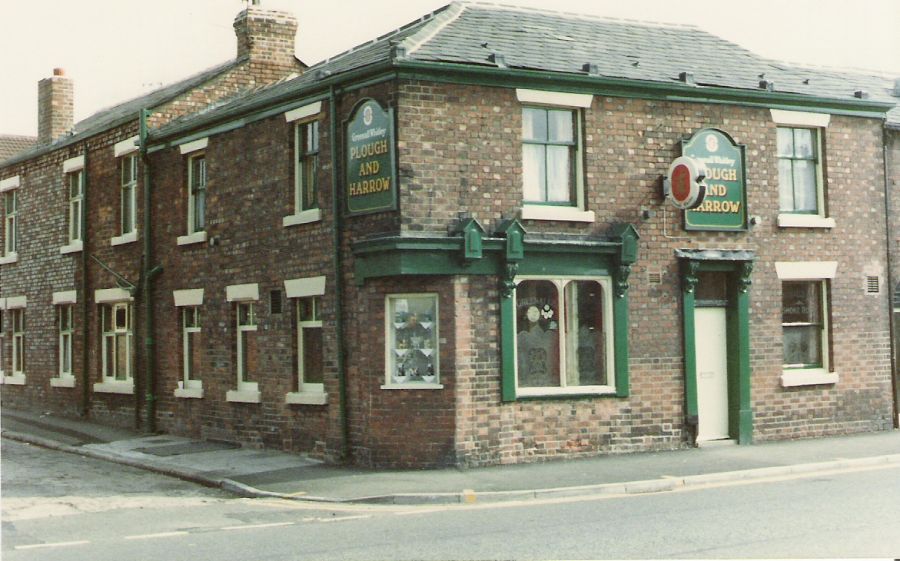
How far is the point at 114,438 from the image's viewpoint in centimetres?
2000

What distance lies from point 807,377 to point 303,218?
8816mm

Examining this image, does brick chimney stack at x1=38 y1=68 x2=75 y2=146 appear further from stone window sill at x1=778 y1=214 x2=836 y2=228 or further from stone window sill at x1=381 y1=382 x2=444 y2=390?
stone window sill at x1=778 y1=214 x2=836 y2=228

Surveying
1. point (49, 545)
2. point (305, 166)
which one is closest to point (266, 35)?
point (305, 166)

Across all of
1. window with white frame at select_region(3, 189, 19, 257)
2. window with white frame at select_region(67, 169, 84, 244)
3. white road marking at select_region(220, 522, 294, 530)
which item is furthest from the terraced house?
window with white frame at select_region(3, 189, 19, 257)

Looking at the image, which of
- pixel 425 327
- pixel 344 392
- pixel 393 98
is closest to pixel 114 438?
pixel 344 392

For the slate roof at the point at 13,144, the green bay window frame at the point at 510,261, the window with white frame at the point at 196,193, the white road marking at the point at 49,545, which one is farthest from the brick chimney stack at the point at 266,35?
the slate roof at the point at 13,144

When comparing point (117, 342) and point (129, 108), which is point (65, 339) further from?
point (129, 108)

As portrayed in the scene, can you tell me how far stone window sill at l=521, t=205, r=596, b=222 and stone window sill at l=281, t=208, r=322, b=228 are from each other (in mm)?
3328

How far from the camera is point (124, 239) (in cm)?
2178

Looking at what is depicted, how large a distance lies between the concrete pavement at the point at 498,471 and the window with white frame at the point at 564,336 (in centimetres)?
122

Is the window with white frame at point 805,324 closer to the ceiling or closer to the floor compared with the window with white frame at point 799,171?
closer to the floor

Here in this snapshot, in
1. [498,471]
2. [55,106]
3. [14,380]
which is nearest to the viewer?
[498,471]

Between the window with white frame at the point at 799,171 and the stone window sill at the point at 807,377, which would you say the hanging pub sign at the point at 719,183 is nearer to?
the window with white frame at the point at 799,171

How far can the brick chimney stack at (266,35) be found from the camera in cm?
2267
